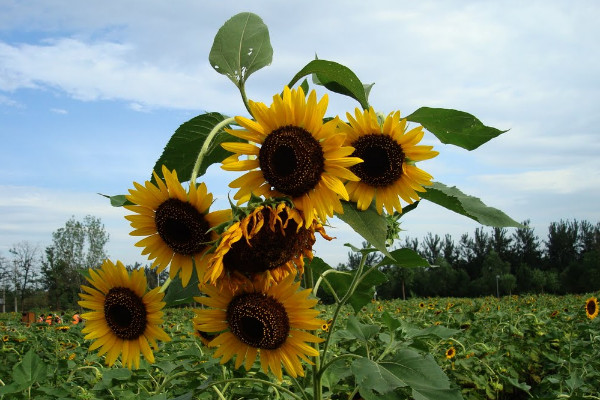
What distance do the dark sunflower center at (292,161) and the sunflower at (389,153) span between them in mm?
132

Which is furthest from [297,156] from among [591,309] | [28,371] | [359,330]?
[591,309]

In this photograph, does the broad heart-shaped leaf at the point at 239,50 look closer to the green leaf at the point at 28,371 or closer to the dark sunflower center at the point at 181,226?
the dark sunflower center at the point at 181,226

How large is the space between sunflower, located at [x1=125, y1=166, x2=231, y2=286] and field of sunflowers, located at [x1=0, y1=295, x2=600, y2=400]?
243 millimetres

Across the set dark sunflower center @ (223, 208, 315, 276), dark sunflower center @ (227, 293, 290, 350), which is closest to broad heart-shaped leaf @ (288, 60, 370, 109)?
dark sunflower center @ (223, 208, 315, 276)

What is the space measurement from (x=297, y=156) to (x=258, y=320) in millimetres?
324

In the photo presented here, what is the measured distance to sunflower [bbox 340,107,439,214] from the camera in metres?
1.01

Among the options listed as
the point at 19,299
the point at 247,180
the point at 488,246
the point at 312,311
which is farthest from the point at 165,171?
the point at 19,299

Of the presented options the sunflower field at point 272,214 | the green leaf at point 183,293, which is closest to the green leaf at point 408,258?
the sunflower field at point 272,214

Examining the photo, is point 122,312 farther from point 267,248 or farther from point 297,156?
point 297,156

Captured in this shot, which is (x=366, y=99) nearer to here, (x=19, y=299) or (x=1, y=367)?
(x=1, y=367)

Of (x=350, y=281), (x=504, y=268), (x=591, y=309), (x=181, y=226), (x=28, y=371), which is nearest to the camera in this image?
(x=181, y=226)

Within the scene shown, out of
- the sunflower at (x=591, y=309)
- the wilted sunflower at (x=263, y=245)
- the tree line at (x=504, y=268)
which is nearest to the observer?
the wilted sunflower at (x=263, y=245)

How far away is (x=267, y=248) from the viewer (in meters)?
0.88

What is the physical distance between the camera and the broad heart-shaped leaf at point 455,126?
1.06 m
